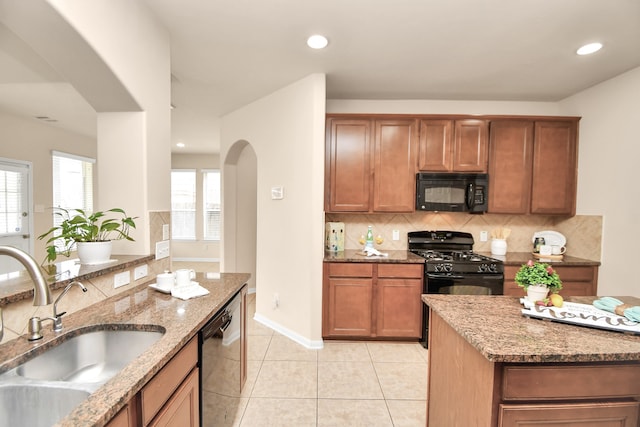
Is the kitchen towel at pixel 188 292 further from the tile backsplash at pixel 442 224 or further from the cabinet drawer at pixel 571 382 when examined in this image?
the tile backsplash at pixel 442 224

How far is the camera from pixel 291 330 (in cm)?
306

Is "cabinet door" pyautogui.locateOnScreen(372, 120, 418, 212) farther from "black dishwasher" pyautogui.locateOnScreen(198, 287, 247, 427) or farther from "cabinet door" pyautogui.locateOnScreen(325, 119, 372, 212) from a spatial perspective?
"black dishwasher" pyautogui.locateOnScreen(198, 287, 247, 427)

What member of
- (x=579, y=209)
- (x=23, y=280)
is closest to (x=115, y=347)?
(x=23, y=280)

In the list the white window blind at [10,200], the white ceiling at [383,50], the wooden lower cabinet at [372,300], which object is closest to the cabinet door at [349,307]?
the wooden lower cabinet at [372,300]

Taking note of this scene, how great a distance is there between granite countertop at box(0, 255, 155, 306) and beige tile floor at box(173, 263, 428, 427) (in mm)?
1127

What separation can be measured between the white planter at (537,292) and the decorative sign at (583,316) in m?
0.04

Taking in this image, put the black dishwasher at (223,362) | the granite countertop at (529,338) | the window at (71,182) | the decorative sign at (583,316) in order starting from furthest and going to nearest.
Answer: the window at (71,182)
the black dishwasher at (223,362)
the decorative sign at (583,316)
the granite countertop at (529,338)

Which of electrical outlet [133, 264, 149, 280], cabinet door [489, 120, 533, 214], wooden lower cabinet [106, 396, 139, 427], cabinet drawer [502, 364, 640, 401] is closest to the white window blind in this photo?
electrical outlet [133, 264, 149, 280]

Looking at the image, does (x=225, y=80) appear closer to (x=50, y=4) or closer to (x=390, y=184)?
(x=50, y=4)

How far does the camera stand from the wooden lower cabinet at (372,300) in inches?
114

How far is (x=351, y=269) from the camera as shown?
9.48ft

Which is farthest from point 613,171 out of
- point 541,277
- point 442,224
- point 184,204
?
point 184,204

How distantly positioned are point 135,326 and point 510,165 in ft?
11.8

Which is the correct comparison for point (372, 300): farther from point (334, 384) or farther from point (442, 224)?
point (442, 224)
